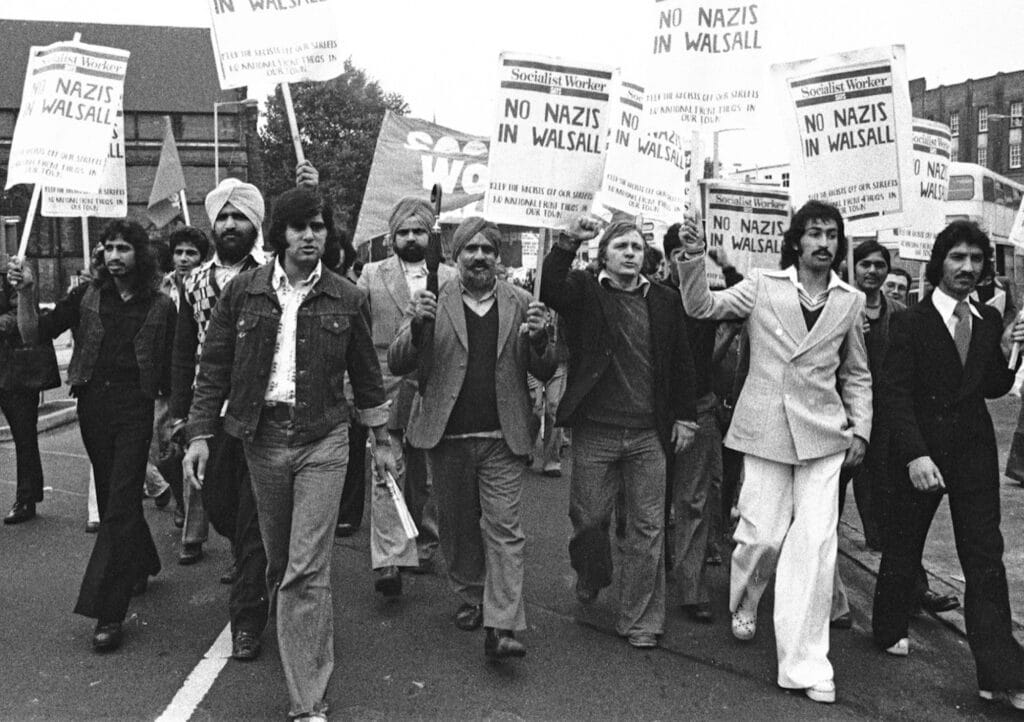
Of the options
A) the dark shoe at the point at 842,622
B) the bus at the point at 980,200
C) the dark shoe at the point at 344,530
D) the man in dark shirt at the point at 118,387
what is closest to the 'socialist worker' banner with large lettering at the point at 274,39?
the man in dark shirt at the point at 118,387

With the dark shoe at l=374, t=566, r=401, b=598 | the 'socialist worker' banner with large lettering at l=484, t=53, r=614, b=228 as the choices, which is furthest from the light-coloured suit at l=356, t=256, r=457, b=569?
the 'socialist worker' banner with large lettering at l=484, t=53, r=614, b=228

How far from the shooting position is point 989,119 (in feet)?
219

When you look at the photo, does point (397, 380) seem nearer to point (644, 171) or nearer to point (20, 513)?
point (644, 171)

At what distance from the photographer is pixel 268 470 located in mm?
4348

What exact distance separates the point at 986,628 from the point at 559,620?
2.06 m

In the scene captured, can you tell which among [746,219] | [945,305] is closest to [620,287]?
[945,305]

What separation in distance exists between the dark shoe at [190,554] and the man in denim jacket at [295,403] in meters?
2.24

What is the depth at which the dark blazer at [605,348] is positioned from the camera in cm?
527

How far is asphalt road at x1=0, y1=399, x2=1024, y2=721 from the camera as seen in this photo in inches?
173

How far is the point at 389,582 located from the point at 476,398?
1.28 metres

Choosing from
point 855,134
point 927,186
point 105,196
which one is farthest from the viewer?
Answer: point 927,186

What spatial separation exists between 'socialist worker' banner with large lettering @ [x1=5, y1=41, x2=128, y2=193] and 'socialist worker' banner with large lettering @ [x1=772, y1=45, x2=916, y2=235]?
4.74 m

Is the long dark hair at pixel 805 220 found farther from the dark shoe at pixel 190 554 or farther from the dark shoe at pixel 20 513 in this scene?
the dark shoe at pixel 20 513

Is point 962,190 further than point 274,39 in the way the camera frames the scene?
Yes
